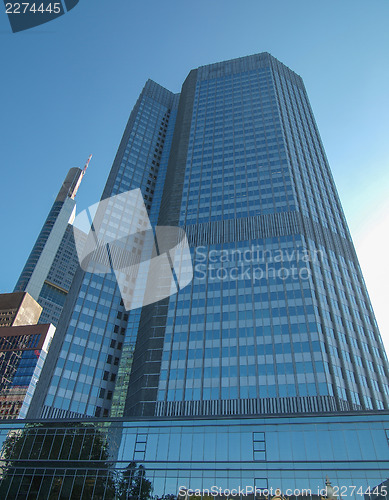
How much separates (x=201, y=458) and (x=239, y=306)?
33352 mm

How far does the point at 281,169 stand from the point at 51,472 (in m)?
75.9

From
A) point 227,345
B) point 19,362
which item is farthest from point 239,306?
point 19,362

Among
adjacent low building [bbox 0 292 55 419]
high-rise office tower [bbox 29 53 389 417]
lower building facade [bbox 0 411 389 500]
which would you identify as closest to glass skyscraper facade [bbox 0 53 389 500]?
lower building facade [bbox 0 411 389 500]

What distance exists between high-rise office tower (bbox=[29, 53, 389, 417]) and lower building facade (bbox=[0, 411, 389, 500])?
1631cm

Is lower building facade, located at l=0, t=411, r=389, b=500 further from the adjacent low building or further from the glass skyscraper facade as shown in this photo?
the adjacent low building

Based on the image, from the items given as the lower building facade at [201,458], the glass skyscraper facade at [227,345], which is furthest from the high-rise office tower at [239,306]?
the lower building facade at [201,458]

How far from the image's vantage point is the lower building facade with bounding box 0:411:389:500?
127 feet

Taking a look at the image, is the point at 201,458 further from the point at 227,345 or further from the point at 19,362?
the point at 19,362

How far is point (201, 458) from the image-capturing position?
42.1 m

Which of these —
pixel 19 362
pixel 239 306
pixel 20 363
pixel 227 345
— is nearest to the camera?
pixel 227 345

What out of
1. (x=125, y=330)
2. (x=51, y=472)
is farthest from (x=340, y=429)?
(x=125, y=330)

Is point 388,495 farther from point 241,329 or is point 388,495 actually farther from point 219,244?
point 219,244

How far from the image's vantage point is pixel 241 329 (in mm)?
68875

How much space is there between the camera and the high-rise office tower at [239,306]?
62.8 metres
